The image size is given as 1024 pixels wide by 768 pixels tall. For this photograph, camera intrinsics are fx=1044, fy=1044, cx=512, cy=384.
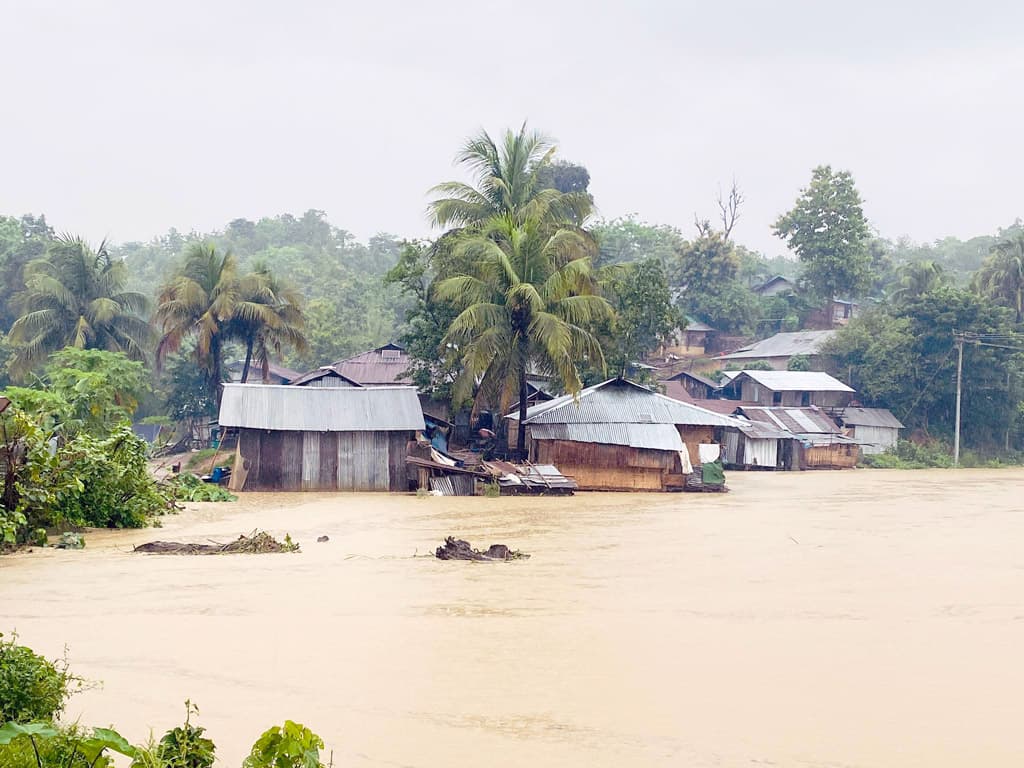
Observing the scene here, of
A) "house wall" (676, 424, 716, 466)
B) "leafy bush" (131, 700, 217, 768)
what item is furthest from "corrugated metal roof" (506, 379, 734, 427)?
"leafy bush" (131, 700, 217, 768)

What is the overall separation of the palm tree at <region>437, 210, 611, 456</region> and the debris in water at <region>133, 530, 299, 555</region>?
32.1 ft

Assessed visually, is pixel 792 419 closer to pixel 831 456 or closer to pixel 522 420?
pixel 831 456

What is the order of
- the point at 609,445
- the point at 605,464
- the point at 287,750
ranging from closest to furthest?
the point at 287,750
the point at 609,445
the point at 605,464

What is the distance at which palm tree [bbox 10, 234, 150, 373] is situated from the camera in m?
28.2

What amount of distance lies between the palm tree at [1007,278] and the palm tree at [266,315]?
88.6ft

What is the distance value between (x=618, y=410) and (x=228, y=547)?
1245cm

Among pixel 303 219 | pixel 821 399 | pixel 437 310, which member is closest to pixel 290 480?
pixel 437 310

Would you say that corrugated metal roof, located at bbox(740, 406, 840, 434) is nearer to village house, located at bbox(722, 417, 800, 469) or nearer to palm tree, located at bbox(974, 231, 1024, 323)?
village house, located at bbox(722, 417, 800, 469)

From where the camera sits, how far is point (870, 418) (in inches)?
1406

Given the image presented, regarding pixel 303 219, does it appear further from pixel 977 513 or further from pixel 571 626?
pixel 571 626

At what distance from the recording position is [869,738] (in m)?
6.52

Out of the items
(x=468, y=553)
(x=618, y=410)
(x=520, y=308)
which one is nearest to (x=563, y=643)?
(x=468, y=553)

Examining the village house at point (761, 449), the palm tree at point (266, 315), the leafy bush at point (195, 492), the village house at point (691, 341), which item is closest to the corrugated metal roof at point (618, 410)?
the village house at point (761, 449)

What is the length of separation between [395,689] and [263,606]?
10.3ft
